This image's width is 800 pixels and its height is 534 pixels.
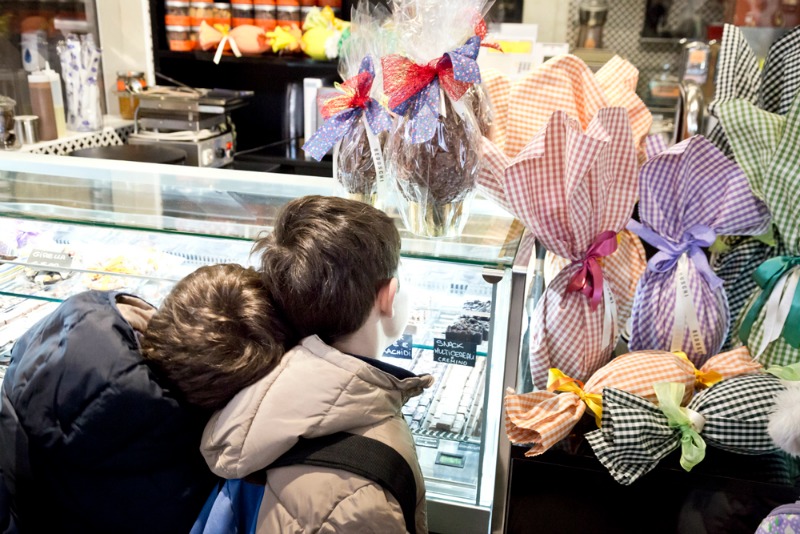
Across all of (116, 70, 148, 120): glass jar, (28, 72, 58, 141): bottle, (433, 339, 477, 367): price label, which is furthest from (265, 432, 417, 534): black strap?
(116, 70, 148, 120): glass jar

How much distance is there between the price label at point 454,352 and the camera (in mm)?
1194

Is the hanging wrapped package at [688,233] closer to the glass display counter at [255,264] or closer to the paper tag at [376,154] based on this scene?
the glass display counter at [255,264]

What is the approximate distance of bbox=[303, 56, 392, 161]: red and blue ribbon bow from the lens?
1127mm

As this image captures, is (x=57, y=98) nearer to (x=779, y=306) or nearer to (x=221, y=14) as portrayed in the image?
(x=221, y=14)

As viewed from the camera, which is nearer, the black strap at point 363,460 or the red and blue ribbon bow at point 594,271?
the black strap at point 363,460

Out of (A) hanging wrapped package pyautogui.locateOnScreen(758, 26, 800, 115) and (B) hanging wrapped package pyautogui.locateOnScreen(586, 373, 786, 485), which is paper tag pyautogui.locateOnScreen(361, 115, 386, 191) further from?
(A) hanging wrapped package pyautogui.locateOnScreen(758, 26, 800, 115)

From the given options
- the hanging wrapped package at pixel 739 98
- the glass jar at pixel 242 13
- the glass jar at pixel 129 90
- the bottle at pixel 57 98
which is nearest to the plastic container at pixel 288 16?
the glass jar at pixel 242 13

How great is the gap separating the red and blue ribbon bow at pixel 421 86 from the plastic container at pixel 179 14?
280 cm

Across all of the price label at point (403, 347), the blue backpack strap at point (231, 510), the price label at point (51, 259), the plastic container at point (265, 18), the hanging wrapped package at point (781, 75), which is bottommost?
the blue backpack strap at point (231, 510)

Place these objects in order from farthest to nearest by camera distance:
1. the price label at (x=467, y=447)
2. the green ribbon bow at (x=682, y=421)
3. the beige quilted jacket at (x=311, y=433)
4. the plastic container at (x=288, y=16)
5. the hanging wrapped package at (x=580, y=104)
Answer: the plastic container at (x=288, y=16) < the price label at (x=467, y=447) < the hanging wrapped package at (x=580, y=104) < the green ribbon bow at (x=682, y=421) < the beige quilted jacket at (x=311, y=433)

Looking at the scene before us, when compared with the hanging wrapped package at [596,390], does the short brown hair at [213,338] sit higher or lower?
higher

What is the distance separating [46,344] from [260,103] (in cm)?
314

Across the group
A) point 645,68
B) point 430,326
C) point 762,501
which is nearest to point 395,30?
point 430,326

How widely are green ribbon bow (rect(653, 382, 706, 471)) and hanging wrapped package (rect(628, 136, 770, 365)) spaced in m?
0.15
